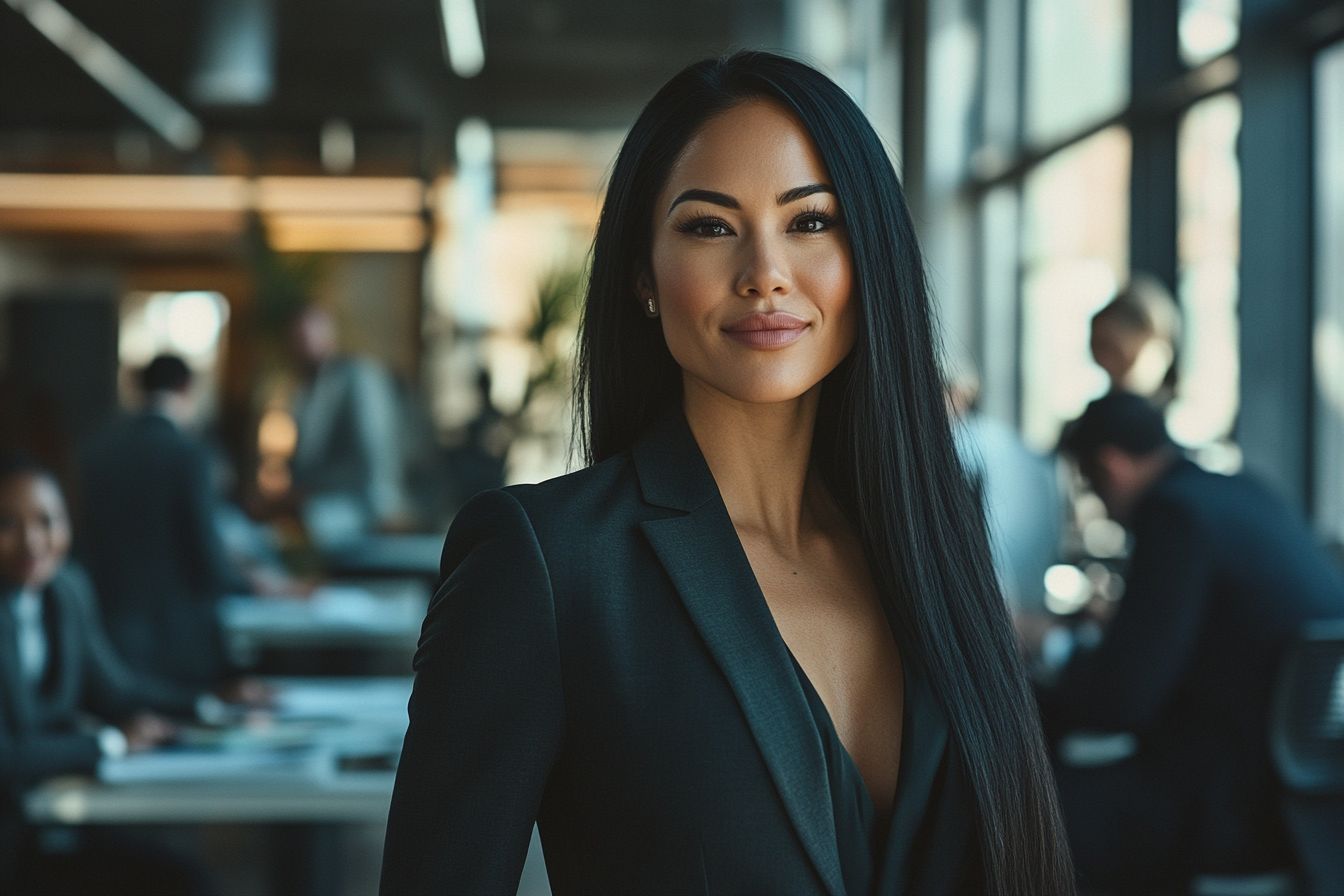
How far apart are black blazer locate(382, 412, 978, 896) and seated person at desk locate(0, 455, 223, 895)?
1.75 meters

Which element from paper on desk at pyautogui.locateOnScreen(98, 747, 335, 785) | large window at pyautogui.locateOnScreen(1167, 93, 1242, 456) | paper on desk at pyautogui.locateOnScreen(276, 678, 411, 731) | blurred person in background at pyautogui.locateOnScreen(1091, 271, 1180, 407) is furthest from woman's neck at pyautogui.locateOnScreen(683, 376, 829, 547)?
large window at pyautogui.locateOnScreen(1167, 93, 1242, 456)

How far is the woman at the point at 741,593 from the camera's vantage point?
3.58 feet

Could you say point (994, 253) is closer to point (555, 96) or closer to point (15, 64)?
point (555, 96)

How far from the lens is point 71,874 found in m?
2.54

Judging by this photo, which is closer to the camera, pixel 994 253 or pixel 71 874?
pixel 71 874

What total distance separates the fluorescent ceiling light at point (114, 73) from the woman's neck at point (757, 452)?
8872mm

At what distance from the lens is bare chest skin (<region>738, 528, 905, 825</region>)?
1223 millimetres

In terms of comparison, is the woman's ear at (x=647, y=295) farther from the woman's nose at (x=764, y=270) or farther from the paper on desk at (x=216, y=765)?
the paper on desk at (x=216, y=765)

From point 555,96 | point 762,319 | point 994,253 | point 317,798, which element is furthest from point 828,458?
point 555,96

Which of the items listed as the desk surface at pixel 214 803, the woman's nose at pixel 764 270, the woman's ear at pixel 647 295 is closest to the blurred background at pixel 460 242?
the desk surface at pixel 214 803

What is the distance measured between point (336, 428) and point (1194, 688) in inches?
183

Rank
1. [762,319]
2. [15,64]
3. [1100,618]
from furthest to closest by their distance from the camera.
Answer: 1. [15,64]
2. [1100,618]
3. [762,319]

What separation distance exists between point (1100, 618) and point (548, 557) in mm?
3084

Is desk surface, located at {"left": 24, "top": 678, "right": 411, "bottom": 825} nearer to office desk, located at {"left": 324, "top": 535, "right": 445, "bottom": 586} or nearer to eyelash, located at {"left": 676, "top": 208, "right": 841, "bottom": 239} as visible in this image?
eyelash, located at {"left": 676, "top": 208, "right": 841, "bottom": 239}
